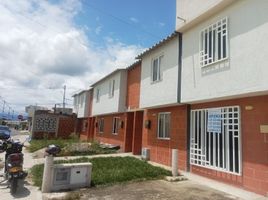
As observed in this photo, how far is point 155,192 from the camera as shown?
7801 mm

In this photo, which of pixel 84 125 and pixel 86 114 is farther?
pixel 84 125

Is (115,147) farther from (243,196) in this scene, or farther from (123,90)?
(243,196)

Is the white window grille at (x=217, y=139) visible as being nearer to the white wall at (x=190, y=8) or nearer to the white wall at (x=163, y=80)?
the white wall at (x=163, y=80)

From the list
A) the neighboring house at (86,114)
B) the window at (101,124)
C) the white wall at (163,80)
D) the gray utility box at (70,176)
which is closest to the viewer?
the gray utility box at (70,176)

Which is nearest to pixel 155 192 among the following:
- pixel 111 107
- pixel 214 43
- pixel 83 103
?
pixel 214 43

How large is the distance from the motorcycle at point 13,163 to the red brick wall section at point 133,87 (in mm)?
8888

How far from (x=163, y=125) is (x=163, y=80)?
8.38 feet

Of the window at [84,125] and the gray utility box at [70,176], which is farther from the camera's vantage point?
the window at [84,125]

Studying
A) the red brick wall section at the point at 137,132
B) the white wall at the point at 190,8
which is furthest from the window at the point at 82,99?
the white wall at the point at 190,8

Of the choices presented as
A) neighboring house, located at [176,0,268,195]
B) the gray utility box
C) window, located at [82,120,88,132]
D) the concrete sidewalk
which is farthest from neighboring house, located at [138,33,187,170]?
window, located at [82,120,88,132]

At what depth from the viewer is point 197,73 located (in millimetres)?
10078

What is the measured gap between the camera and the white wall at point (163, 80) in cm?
1173

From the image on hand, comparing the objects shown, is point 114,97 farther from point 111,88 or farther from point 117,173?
point 117,173

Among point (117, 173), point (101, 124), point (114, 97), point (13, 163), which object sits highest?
point (114, 97)
